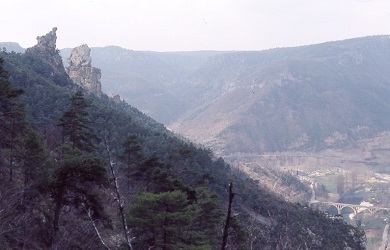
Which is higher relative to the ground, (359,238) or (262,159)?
(262,159)

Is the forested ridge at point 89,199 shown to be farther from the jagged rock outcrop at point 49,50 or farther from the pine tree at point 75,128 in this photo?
the jagged rock outcrop at point 49,50

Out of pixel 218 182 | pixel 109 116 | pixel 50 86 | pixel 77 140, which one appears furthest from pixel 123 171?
pixel 50 86

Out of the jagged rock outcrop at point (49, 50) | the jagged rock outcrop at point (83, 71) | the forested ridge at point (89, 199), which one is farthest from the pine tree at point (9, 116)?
the jagged rock outcrop at point (83, 71)

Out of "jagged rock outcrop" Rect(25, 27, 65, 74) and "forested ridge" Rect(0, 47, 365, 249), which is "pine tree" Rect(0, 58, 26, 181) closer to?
"forested ridge" Rect(0, 47, 365, 249)

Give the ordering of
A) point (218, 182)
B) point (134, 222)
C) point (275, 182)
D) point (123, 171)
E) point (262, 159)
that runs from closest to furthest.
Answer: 1. point (134, 222)
2. point (123, 171)
3. point (218, 182)
4. point (275, 182)
5. point (262, 159)

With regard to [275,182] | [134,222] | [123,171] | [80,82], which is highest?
[80,82]

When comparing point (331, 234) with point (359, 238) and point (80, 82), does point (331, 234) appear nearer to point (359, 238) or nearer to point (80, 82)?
point (359, 238)
